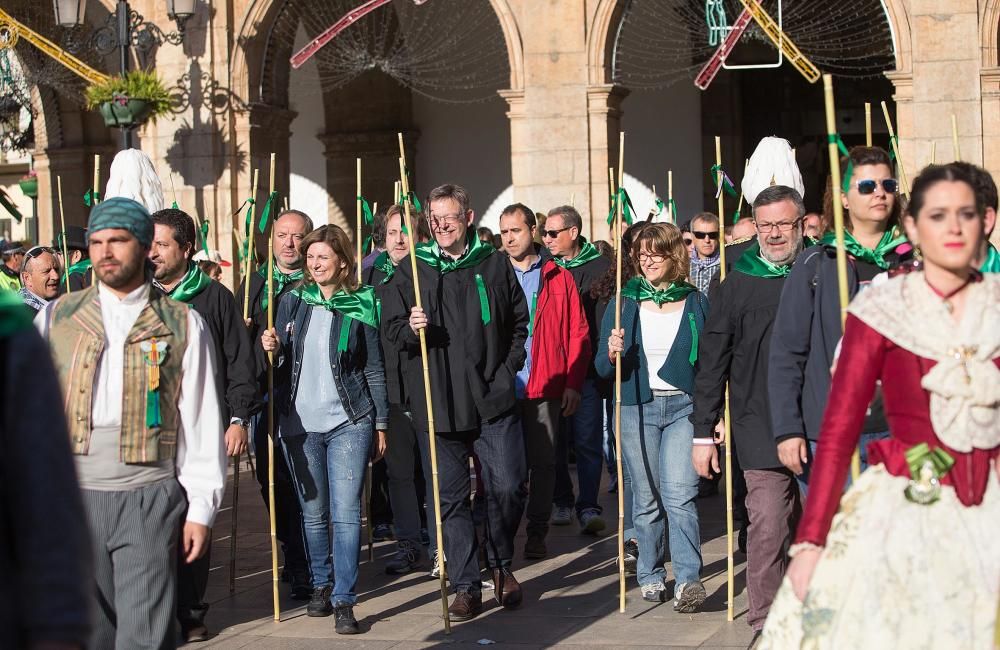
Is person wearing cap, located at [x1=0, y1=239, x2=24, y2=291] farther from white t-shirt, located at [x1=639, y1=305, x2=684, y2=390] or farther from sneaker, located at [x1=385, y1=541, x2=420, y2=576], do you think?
white t-shirt, located at [x1=639, y1=305, x2=684, y2=390]

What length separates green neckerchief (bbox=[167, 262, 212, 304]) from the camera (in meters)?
7.34

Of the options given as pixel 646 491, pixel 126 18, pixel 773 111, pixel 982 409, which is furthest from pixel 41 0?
pixel 982 409

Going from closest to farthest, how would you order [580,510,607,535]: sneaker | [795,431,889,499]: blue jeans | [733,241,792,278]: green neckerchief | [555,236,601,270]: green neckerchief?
1. [795,431,889,499]: blue jeans
2. [733,241,792,278]: green neckerchief
3. [580,510,607,535]: sneaker
4. [555,236,601,270]: green neckerchief

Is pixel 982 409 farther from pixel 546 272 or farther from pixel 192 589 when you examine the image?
pixel 546 272

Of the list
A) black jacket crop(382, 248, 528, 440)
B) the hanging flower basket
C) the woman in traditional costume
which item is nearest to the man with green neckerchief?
black jacket crop(382, 248, 528, 440)

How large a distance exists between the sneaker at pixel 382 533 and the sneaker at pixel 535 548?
1.24 m

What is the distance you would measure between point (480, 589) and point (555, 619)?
0.36 m

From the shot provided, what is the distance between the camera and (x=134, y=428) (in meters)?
4.83

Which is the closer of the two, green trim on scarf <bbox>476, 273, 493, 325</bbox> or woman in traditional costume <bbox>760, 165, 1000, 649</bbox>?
woman in traditional costume <bbox>760, 165, 1000, 649</bbox>

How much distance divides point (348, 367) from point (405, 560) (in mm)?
1679

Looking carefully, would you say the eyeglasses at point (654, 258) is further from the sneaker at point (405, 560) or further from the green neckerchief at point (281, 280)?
the sneaker at point (405, 560)

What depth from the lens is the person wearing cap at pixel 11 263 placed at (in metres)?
13.2

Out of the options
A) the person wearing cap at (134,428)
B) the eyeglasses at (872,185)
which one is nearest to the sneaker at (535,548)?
the eyeglasses at (872,185)

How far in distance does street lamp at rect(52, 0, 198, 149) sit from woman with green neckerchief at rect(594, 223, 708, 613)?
9.17 m
